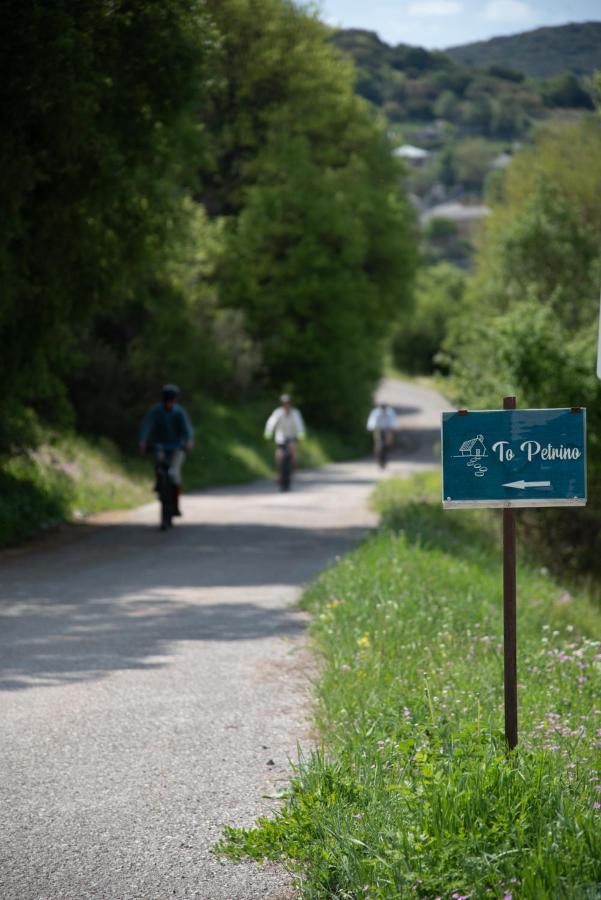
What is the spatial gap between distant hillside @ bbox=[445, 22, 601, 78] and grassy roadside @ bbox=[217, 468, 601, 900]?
882 centimetres

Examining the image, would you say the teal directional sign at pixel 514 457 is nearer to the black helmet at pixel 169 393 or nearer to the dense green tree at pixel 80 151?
the dense green tree at pixel 80 151

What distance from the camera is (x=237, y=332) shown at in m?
38.8

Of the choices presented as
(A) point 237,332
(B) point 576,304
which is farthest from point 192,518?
(B) point 576,304

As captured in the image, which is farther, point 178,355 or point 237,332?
point 237,332

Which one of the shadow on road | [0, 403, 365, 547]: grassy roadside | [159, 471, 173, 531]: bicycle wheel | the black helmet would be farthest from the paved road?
the black helmet

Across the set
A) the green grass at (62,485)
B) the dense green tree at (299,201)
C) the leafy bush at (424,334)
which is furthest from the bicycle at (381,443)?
the leafy bush at (424,334)

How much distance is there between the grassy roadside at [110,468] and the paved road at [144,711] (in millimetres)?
2184

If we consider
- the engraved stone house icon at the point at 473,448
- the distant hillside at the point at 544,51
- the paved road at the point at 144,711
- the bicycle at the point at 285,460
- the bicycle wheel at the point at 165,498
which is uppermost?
the distant hillside at the point at 544,51

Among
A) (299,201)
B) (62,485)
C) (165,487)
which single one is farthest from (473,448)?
(299,201)

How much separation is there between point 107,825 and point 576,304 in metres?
40.9

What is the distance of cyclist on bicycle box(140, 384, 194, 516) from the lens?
1834 cm

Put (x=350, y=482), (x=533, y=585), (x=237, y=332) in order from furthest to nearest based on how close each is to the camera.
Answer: (x=237, y=332)
(x=350, y=482)
(x=533, y=585)

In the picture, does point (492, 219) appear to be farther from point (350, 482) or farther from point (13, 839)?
point (13, 839)

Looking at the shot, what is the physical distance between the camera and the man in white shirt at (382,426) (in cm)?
3362
